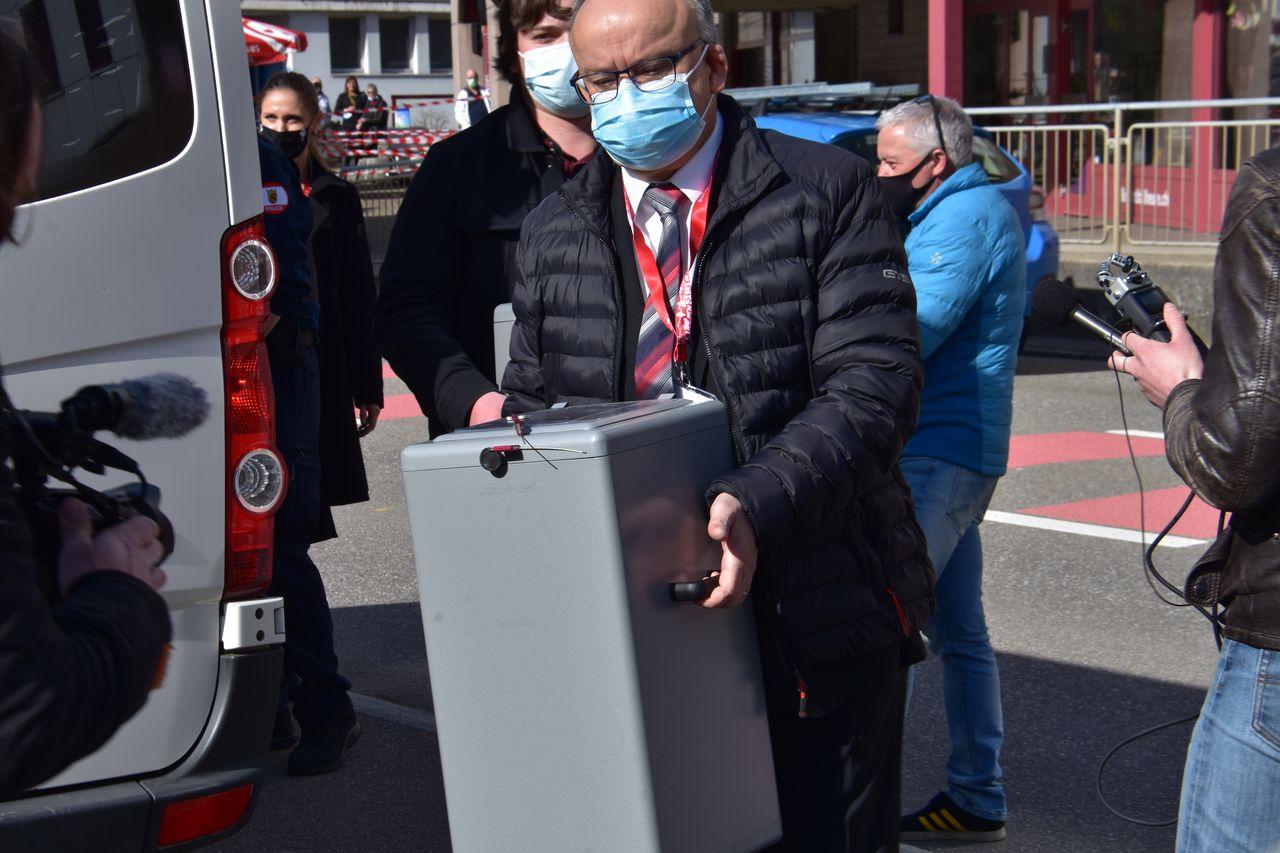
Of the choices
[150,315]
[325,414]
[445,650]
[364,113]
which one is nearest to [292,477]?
[325,414]

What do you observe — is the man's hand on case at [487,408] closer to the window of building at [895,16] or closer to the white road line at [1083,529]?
the white road line at [1083,529]

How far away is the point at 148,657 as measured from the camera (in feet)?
5.76

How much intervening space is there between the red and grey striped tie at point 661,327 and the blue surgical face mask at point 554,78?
941 millimetres

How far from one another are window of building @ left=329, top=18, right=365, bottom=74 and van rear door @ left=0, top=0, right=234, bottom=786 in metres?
50.0

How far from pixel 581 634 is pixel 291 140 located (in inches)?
137

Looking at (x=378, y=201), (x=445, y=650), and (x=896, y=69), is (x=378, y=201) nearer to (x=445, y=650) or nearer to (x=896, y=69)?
(x=896, y=69)

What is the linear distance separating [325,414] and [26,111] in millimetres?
3215

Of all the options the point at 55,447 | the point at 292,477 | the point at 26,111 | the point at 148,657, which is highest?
the point at 26,111

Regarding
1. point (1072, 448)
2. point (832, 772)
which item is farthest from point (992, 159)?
point (832, 772)

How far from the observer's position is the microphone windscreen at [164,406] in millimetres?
2699

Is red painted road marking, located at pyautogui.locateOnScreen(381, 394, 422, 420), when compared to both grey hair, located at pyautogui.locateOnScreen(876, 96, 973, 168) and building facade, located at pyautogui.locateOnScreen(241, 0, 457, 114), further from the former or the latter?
building facade, located at pyautogui.locateOnScreen(241, 0, 457, 114)

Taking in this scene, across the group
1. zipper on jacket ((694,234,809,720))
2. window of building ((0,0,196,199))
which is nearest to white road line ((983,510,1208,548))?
zipper on jacket ((694,234,809,720))

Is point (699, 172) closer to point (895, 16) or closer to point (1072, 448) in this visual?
point (1072, 448)

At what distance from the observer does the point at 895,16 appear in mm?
23516
